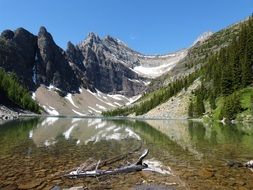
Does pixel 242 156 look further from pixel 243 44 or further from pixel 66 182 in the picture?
pixel 243 44

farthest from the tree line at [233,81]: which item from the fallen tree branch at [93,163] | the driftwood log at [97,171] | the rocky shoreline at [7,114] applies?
the driftwood log at [97,171]

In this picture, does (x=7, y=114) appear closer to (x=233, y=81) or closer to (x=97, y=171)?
(x=233, y=81)

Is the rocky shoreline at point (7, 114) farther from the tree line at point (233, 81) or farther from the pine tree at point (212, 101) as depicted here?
the pine tree at point (212, 101)

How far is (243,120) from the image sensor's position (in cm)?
10000

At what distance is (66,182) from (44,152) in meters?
14.5

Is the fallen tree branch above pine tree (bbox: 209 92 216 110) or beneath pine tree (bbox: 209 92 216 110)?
beneath

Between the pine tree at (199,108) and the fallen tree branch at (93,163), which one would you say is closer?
the fallen tree branch at (93,163)

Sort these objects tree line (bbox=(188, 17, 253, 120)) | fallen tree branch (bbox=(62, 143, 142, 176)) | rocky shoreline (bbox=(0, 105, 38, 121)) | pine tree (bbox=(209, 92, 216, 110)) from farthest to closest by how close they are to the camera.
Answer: pine tree (bbox=(209, 92, 216, 110))
rocky shoreline (bbox=(0, 105, 38, 121))
tree line (bbox=(188, 17, 253, 120))
fallen tree branch (bbox=(62, 143, 142, 176))

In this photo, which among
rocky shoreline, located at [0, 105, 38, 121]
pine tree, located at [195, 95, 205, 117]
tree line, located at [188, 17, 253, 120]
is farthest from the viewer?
pine tree, located at [195, 95, 205, 117]

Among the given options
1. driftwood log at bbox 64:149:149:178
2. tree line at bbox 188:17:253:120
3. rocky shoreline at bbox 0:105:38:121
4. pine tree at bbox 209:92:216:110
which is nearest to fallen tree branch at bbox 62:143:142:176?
driftwood log at bbox 64:149:149:178

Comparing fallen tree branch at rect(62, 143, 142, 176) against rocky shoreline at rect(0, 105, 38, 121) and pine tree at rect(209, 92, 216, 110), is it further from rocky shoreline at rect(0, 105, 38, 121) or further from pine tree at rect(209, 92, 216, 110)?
pine tree at rect(209, 92, 216, 110)

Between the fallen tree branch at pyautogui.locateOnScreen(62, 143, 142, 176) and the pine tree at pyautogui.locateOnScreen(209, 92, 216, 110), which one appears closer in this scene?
the fallen tree branch at pyautogui.locateOnScreen(62, 143, 142, 176)

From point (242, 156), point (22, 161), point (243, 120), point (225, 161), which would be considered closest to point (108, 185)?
point (22, 161)

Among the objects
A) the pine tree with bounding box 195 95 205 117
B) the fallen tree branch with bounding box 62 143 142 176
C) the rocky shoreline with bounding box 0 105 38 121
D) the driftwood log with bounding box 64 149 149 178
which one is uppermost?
the pine tree with bounding box 195 95 205 117
